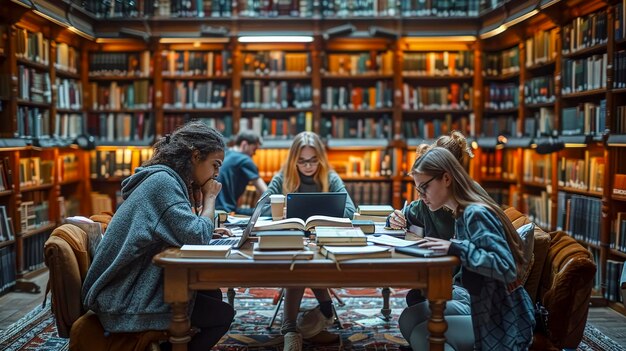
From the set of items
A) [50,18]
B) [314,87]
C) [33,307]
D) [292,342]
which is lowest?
[33,307]

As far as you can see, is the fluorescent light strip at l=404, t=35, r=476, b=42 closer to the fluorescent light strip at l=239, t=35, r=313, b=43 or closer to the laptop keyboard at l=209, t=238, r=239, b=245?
the fluorescent light strip at l=239, t=35, r=313, b=43

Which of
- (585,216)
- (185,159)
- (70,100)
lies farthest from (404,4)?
Result: (185,159)

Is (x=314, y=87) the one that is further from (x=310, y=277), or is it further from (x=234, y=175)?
(x=310, y=277)

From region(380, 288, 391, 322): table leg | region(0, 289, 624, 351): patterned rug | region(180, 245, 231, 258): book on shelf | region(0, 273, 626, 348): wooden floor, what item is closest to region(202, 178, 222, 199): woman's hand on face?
region(180, 245, 231, 258): book on shelf

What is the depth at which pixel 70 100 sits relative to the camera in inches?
269

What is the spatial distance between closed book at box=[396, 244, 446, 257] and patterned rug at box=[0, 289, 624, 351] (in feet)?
4.44

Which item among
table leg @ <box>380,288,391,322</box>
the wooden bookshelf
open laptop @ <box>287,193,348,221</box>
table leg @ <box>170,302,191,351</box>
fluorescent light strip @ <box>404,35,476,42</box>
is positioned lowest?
table leg @ <box>380,288,391,322</box>

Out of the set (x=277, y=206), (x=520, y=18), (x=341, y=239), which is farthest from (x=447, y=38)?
(x=341, y=239)

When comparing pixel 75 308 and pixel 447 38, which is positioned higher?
pixel 447 38

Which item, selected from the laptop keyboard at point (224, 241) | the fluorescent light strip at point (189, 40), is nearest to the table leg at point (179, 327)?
the laptop keyboard at point (224, 241)

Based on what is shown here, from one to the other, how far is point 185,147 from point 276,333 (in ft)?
5.60

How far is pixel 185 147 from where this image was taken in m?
2.78

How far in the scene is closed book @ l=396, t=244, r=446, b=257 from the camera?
2.44 meters

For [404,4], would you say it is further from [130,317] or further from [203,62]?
[130,317]
